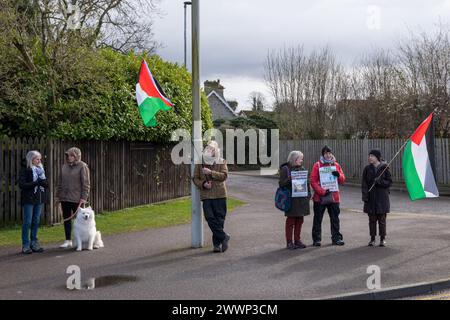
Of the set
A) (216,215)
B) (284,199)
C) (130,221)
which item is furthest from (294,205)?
(130,221)

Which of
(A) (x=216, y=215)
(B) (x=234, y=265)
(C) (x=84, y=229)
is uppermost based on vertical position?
(A) (x=216, y=215)

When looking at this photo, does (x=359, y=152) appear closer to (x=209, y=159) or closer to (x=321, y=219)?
(x=321, y=219)

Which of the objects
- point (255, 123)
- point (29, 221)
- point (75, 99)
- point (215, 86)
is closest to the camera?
point (29, 221)

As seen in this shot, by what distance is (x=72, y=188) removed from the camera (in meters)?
9.94

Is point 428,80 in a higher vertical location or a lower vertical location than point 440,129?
higher

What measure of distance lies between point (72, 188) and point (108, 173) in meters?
4.94

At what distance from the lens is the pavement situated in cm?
688

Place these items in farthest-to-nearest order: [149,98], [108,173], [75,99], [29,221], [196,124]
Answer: [108,173], [75,99], [149,98], [196,124], [29,221]

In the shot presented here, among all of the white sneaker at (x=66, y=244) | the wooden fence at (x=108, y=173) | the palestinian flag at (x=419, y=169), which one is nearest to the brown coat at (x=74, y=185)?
the white sneaker at (x=66, y=244)

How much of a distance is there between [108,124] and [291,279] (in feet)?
27.6

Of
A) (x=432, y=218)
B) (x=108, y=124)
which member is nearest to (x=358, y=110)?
(x=432, y=218)

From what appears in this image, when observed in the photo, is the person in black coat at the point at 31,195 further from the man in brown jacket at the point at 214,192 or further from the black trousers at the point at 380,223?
the black trousers at the point at 380,223
